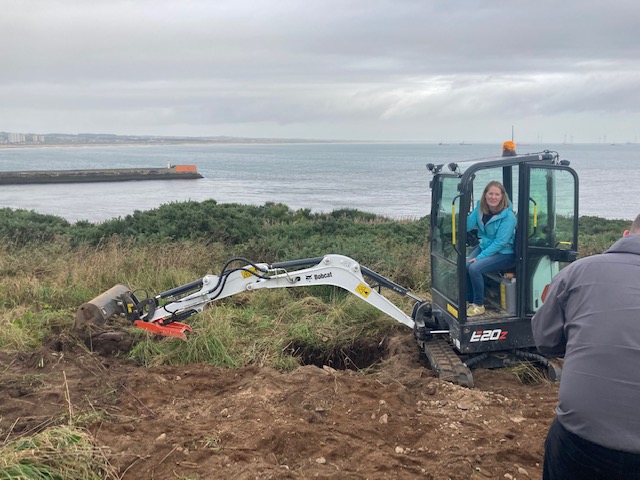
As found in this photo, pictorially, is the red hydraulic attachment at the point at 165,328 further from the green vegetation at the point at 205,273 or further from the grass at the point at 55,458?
the grass at the point at 55,458

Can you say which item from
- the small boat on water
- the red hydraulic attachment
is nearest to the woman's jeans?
the red hydraulic attachment

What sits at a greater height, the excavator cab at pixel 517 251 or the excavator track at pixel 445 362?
the excavator cab at pixel 517 251

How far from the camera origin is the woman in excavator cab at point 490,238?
6.32 m

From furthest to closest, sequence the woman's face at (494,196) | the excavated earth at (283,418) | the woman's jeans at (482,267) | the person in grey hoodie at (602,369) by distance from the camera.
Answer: the woman's jeans at (482,267) → the woman's face at (494,196) → the excavated earth at (283,418) → the person in grey hoodie at (602,369)

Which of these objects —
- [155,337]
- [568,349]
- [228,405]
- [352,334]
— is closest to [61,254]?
[155,337]

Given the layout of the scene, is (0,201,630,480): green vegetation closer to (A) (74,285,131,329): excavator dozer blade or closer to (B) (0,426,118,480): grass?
(B) (0,426,118,480): grass

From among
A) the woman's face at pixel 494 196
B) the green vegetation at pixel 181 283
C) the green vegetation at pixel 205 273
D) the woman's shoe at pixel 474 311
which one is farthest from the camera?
the green vegetation at pixel 205 273

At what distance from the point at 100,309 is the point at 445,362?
4.02 m

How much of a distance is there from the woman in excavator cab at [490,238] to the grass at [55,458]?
403cm

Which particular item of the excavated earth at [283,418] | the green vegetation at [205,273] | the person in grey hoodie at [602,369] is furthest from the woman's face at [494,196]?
the person in grey hoodie at [602,369]

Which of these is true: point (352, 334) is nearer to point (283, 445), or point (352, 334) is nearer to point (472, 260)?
point (472, 260)

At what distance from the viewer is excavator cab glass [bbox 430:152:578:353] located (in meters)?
6.33

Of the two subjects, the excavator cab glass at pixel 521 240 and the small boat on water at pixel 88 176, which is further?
the small boat on water at pixel 88 176

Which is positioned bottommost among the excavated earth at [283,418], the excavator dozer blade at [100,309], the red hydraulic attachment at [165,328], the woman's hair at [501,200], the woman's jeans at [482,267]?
the excavated earth at [283,418]
